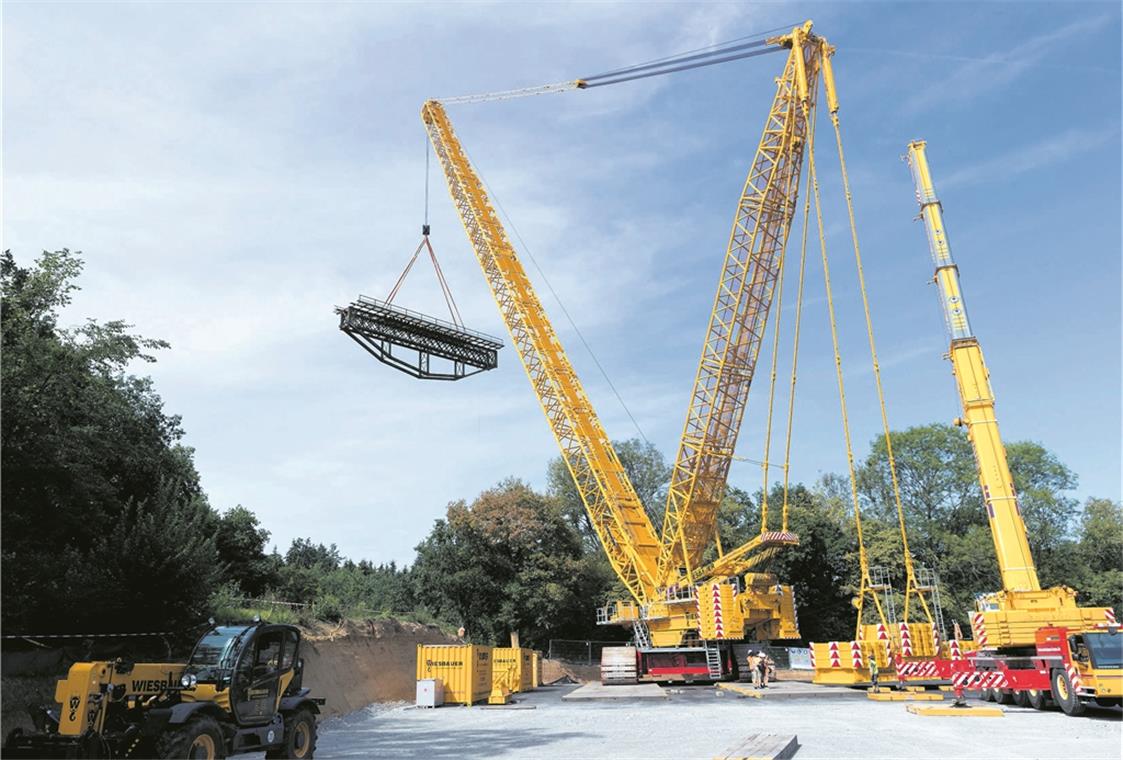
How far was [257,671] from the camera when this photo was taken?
36.8 ft

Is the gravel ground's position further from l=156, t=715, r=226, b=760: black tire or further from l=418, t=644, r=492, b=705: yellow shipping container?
l=156, t=715, r=226, b=760: black tire

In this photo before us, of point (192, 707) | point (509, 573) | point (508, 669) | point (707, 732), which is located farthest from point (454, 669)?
point (509, 573)

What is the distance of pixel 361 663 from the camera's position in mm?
24719

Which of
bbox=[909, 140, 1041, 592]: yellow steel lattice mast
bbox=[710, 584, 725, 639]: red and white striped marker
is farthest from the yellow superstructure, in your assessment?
bbox=[710, 584, 725, 639]: red and white striped marker

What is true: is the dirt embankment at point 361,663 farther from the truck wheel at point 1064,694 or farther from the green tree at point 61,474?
the truck wheel at point 1064,694

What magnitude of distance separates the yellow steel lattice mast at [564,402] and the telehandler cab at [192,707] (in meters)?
25.4

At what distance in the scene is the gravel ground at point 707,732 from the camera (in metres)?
11.8

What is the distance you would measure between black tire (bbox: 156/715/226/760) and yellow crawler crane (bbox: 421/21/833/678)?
2237cm

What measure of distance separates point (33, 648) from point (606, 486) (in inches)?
1043

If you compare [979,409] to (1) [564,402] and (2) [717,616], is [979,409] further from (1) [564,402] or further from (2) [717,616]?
(1) [564,402]

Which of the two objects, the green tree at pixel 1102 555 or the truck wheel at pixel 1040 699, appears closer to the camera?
the truck wheel at pixel 1040 699

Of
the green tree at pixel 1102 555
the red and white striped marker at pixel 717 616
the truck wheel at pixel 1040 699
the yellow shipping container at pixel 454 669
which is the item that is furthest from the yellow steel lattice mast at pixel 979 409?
the green tree at pixel 1102 555

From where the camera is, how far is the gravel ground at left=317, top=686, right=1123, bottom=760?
11760 millimetres

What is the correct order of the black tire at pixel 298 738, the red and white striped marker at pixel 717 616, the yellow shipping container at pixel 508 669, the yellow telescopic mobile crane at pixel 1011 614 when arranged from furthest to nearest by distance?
the red and white striped marker at pixel 717 616 < the yellow shipping container at pixel 508 669 < the yellow telescopic mobile crane at pixel 1011 614 < the black tire at pixel 298 738
